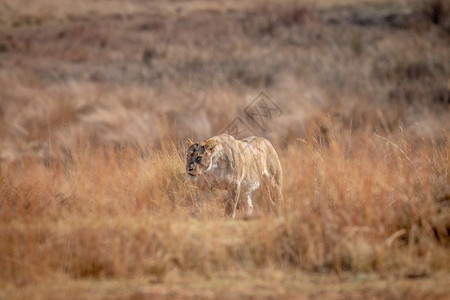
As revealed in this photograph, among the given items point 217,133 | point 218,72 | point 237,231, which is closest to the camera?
point 237,231

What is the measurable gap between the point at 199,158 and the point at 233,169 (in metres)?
0.56

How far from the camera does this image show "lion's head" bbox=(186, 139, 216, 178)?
8031mm

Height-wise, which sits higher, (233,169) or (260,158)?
(260,158)

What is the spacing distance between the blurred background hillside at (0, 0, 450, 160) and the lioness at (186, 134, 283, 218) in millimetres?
549

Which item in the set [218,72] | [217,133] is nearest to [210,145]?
[217,133]

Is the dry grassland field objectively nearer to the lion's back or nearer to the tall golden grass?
the tall golden grass

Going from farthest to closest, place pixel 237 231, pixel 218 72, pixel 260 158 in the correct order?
1. pixel 218 72
2. pixel 260 158
3. pixel 237 231

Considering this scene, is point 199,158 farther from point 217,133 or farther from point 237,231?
point 217,133

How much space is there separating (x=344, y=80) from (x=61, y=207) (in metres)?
16.2

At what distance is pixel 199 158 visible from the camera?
8078 millimetres

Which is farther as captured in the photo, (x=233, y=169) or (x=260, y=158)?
(x=260, y=158)

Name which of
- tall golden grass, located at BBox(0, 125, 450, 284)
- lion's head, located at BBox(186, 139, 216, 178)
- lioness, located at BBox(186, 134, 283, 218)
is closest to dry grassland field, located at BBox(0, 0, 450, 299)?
tall golden grass, located at BBox(0, 125, 450, 284)

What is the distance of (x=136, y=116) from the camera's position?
17.8 metres

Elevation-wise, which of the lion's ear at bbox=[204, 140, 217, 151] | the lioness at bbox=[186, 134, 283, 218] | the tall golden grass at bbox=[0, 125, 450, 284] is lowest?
the tall golden grass at bbox=[0, 125, 450, 284]
